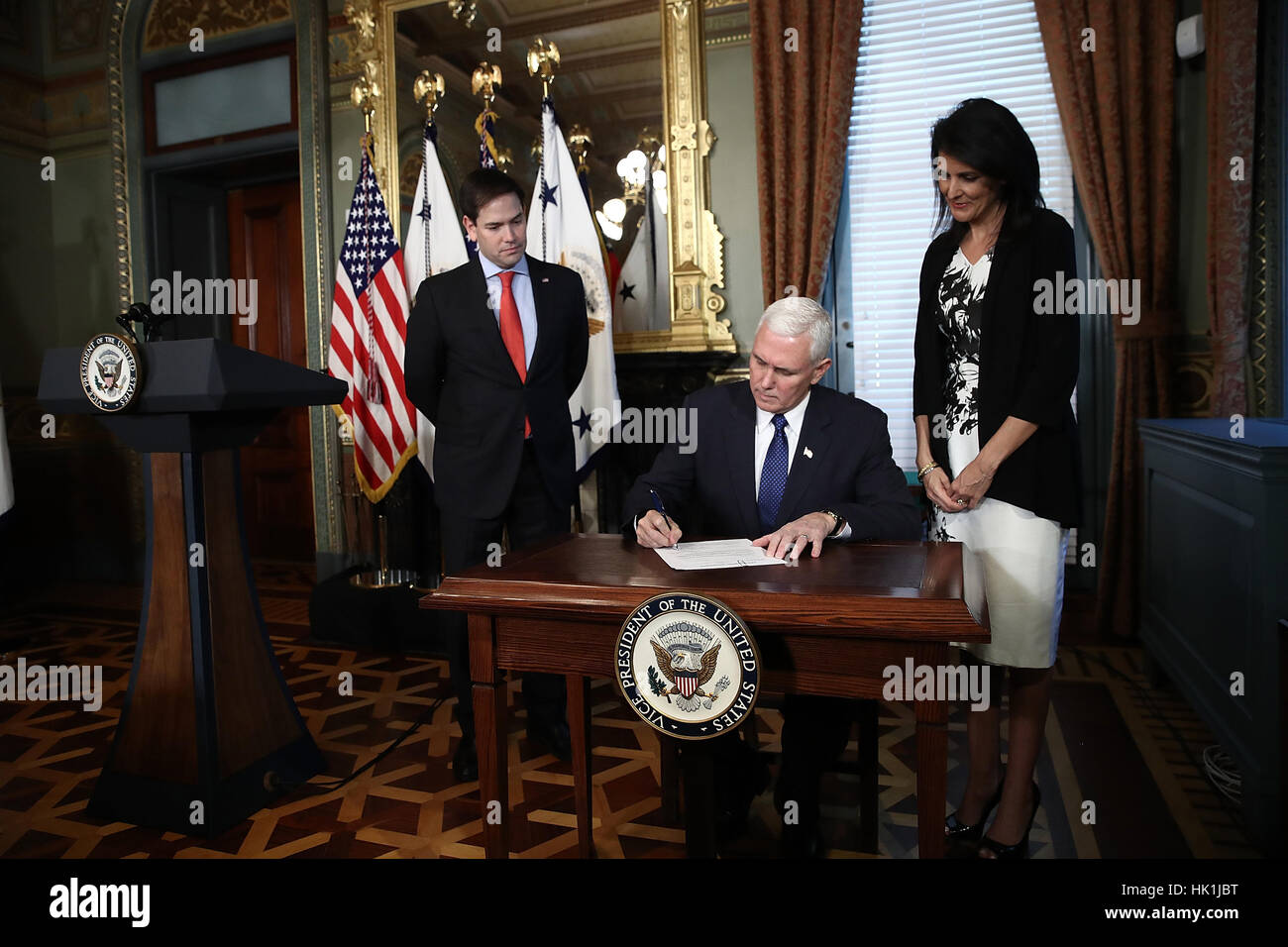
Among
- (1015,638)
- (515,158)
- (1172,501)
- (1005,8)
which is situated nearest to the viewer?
(1015,638)

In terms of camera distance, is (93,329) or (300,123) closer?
(300,123)

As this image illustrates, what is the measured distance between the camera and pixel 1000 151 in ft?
6.25

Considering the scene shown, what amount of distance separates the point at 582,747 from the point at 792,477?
0.78 meters

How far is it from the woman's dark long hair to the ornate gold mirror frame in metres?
2.36

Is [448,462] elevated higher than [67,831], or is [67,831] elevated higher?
[448,462]

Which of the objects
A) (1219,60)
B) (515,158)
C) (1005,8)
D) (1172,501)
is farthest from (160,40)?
(1172,501)

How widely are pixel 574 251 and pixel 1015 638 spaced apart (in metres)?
2.91

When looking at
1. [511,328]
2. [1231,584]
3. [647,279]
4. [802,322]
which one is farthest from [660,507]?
[647,279]

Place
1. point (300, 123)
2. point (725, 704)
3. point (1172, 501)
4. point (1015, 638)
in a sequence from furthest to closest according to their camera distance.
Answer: point (300, 123) < point (1172, 501) < point (1015, 638) < point (725, 704)

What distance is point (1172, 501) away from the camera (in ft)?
9.95

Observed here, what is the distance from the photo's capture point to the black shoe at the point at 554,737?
2832 millimetres

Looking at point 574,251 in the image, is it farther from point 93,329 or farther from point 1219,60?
point 93,329

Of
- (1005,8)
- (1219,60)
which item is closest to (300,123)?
(1005,8)

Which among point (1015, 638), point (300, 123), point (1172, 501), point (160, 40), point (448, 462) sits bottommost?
point (1015, 638)
